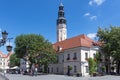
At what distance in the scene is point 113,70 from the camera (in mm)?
62219

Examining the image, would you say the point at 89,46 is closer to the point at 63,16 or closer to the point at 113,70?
the point at 113,70

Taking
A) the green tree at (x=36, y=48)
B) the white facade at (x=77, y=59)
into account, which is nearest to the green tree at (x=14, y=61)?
the green tree at (x=36, y=48)

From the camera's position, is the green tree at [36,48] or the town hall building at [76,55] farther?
the green tree at [36,48]

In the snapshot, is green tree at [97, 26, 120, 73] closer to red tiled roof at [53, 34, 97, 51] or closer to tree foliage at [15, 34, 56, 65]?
red tiled roof at [53, 34, 97, 51]

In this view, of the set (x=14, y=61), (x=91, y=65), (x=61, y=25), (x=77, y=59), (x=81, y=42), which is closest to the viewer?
(x=91, y=65)

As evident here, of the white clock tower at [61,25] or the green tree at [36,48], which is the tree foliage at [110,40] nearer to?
the green tree at [36,48]

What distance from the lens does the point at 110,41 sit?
56062 mm

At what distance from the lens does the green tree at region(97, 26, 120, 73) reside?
54.4m

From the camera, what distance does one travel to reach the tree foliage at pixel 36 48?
192 ft

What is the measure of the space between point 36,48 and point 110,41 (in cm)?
1584

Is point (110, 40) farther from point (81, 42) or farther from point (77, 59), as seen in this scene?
point (77, 59)

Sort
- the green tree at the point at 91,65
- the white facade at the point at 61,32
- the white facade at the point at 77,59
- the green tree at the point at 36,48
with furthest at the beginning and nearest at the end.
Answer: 1. the white facade at the point at 61,32
2. the green tree at the point at 36,48
3. the white facade at the point at 77,59
4. the green tree at the point at 91,65

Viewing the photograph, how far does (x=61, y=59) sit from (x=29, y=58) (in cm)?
812

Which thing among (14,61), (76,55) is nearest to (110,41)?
(76,55)
